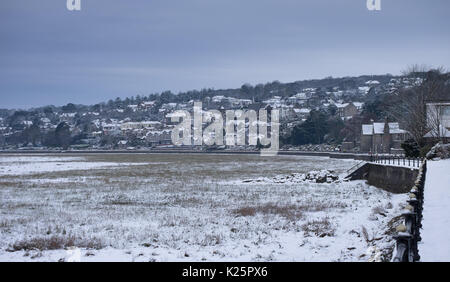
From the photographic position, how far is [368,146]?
103 meters

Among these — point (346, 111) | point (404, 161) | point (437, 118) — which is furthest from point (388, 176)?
point (346, 111)

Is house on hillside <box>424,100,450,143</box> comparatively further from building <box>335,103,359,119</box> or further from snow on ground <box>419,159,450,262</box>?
building <box>335,103,359,119</box>

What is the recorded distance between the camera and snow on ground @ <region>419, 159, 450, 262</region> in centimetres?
1077

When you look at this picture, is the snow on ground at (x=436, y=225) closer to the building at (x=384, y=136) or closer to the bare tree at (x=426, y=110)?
the bare tree at (x=426, y=110)

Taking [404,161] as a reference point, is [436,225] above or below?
above

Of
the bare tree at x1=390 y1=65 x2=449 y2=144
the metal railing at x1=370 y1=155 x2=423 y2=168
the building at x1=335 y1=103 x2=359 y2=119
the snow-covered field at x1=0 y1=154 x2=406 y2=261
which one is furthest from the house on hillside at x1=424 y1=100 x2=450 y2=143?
the building at x1=335 y1=103 x2=359 y2=119

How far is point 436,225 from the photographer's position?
44.0ft

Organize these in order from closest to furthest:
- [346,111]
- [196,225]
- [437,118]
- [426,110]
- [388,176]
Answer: [196,225]
[388,176]
[437,118]
[426,110]
[346,111]

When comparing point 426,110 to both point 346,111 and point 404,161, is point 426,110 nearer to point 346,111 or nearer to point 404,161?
point 404,161

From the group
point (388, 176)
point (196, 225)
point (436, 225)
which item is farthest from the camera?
point (388, 176)
